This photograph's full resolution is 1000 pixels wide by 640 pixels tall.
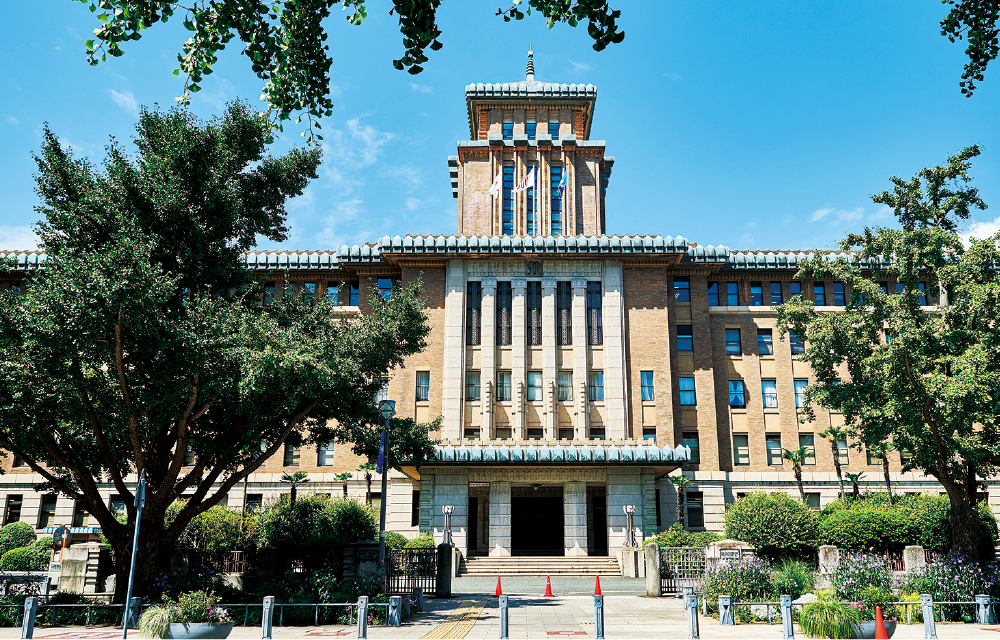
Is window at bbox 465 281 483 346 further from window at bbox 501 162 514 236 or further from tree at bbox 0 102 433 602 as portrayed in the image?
tree at bbox 0 102 433 602

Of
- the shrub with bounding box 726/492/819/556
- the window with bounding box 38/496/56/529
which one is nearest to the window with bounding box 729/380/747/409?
the shrub with bounding box 726/492/819/556

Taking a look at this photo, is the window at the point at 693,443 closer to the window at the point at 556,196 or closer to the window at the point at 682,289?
the window at the point at 682,289

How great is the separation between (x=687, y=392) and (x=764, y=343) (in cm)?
683

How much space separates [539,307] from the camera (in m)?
47.3

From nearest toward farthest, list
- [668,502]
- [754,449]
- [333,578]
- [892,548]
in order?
[333,578] → [892,548] → [668,502] → [754,449]

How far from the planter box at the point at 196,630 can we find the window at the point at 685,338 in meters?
37.0

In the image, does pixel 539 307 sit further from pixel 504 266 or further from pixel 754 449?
pixel 754 449

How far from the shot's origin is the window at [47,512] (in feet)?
154

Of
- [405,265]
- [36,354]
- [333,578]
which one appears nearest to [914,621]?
[333,578]

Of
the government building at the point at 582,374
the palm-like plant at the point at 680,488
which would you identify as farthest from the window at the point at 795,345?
the palm-like plant at the point at 680,488

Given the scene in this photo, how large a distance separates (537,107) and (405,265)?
19.1 meters

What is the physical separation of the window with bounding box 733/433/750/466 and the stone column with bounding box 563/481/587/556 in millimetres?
12237

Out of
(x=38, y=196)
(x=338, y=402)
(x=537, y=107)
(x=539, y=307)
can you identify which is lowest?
(x=338, y=402)

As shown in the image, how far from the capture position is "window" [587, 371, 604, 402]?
45.7 m
